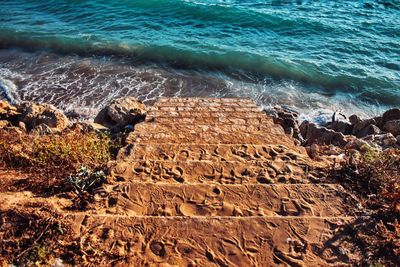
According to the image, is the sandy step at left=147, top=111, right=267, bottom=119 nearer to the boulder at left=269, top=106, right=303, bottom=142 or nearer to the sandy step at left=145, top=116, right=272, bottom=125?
the sandy step at left=145, top=116, right=272, bottom=125

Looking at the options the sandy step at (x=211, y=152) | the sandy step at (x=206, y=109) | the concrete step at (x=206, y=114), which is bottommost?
the sandy step at (x=206, y=109)

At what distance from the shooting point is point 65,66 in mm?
13516

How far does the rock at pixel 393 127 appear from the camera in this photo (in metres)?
8.75

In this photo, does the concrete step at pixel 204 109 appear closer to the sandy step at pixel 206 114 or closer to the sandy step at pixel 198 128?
the sandy step at pixel 206 114

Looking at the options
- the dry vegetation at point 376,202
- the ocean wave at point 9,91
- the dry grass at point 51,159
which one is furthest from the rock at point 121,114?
the dry vegetation at point 376,202

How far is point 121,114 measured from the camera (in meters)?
8.19

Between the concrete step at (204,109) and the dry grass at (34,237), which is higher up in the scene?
the dry grass at (34,237)

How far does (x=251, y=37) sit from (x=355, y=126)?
8131mm

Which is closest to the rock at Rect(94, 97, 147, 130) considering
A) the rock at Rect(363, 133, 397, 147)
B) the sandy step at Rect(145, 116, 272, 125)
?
the sandy step at Rect(145, 116, 272, 125)

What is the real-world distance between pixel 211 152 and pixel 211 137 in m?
0.78

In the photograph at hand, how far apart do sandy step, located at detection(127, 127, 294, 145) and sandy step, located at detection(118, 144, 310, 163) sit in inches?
15.4

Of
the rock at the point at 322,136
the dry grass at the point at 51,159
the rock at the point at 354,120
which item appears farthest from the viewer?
the rock at the point at 354,120

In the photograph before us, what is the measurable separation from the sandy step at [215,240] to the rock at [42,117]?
4.94m

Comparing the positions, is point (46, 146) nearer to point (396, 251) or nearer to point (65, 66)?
point (396, 251)
